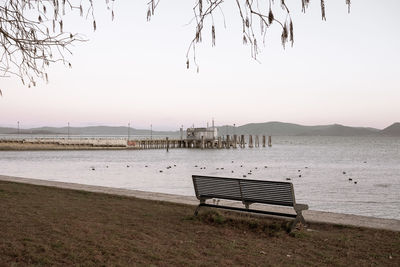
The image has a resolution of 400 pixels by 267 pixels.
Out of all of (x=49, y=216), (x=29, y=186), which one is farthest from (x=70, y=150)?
(x=49, y=216)

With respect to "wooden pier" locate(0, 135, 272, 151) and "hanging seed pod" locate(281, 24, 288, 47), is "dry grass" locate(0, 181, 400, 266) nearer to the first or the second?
"hanging seed pod" locate(281, 24, 288, 47)

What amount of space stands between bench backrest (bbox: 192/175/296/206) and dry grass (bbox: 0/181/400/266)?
0.38 meters

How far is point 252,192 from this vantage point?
7121 mm

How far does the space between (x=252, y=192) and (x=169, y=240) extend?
1.81 metres

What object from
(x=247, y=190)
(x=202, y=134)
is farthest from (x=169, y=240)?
(x=202, y=134)

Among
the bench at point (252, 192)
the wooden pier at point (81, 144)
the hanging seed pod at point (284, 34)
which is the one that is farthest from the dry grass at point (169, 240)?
the wooden pier at point (81, 144)

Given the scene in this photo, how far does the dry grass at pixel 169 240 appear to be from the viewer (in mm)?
5043

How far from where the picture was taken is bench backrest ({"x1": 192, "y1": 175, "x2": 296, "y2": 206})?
665 cm

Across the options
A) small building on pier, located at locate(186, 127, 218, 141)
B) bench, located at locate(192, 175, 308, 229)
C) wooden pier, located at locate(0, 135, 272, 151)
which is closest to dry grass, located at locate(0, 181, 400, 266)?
bench, located at locate(192, 175, 308, 229)

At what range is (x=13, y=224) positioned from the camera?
6.72m

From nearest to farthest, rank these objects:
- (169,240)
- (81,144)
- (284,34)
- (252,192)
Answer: (284,34)
(169,240)
(252,192)
(81,144)

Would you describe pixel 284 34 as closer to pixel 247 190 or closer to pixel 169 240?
pixel 169 240

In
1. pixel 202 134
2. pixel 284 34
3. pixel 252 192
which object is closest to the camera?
pixel 284 34

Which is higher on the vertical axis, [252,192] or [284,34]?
[284,34]
